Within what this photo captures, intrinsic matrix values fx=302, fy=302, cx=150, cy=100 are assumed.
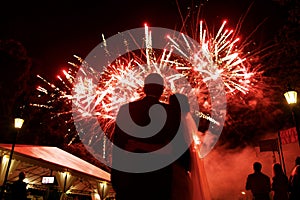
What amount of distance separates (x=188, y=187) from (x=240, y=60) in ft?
32.5

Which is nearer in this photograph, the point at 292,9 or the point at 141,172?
the point at 141,172

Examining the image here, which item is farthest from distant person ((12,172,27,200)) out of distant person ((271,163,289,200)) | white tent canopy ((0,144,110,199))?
distant person ((271,163,289,200))

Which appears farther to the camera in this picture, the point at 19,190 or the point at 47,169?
the point at 47,169

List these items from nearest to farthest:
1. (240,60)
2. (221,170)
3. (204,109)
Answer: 1. (240,60)
2. (204,109)
3. (221,170)

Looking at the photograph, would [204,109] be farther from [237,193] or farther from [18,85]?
[18,85]

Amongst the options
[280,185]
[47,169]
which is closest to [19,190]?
[47,169]

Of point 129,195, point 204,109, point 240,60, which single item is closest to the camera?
point 129,195

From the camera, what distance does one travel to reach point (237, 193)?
17.5 meters

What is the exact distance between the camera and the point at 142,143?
176cm

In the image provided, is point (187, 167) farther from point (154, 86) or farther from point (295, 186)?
point (295, 186)

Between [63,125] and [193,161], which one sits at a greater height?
[63,125]

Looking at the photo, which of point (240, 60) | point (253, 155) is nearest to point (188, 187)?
point (240, 60)

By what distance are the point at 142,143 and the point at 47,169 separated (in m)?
13.8

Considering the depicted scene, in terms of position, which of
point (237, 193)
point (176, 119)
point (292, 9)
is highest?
point (292, 9)
